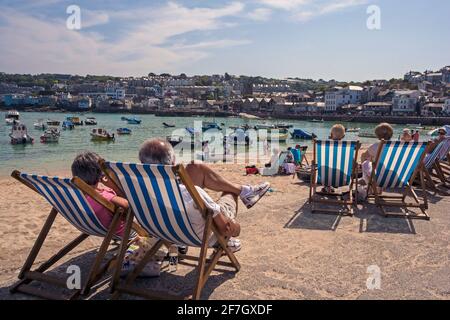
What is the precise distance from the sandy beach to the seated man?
0.42 metres

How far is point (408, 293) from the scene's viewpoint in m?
2.91

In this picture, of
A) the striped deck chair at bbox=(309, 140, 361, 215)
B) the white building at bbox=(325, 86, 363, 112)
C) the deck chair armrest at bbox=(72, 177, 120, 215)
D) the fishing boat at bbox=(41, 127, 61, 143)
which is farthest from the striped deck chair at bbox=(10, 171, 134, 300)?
the white building at bbox=(325, 86, 363, 112)

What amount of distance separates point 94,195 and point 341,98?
109425 millimetres

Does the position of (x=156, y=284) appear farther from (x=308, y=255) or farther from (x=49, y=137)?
(x=49, y=137)

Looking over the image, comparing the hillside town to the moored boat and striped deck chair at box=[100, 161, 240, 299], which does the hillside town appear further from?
striped deck chair at box=[100, 161, 240, 299]

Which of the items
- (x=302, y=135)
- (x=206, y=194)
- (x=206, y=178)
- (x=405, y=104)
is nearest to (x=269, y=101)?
(x=405, y=104)

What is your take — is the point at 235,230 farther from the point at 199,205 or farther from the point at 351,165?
the point at 351,165

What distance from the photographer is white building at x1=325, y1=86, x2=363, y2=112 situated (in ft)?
344

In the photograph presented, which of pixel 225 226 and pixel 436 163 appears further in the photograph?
pixel 436 163

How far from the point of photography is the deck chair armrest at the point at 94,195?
8.20 feet

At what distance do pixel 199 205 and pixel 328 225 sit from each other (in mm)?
2560

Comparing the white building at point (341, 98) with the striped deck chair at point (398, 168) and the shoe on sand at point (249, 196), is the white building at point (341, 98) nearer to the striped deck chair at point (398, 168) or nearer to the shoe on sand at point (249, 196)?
the striped deck chair at point (398, 168)

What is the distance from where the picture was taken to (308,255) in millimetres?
3703
